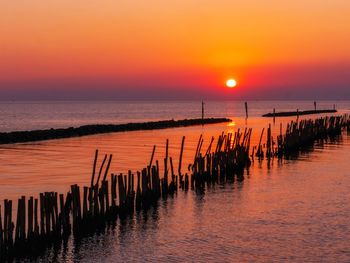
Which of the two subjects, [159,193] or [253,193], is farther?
[253,193]

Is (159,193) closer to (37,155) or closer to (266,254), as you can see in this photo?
(266,254)

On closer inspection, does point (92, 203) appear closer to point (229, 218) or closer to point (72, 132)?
point (229, 218)

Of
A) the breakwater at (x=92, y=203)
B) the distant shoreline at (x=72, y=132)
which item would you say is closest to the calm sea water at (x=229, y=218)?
the breakwater at (x=92, y=203)

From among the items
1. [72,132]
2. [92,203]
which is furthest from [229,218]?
[72,132]

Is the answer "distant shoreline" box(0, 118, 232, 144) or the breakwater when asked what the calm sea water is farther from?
"distant shoreline" box(0, 118, 232, 144)

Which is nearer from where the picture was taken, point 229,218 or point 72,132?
point 229,218

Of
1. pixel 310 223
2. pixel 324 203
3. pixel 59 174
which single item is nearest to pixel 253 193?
pixel 324 203

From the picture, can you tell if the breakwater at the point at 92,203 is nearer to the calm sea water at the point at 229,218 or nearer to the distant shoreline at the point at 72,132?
the calm sea water at the point at 229,218

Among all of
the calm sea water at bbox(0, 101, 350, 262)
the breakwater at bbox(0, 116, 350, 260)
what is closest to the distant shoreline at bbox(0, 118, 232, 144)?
the calm sea water at bbox(0, 101, 350, 262)

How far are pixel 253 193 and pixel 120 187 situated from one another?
7014 mm

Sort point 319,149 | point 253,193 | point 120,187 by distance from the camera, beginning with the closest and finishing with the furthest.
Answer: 1. point 120,187
2. point 253,193
3. point 319,149

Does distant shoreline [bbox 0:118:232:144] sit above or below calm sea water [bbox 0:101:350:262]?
above

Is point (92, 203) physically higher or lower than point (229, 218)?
higher

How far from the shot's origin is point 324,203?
24625mm
